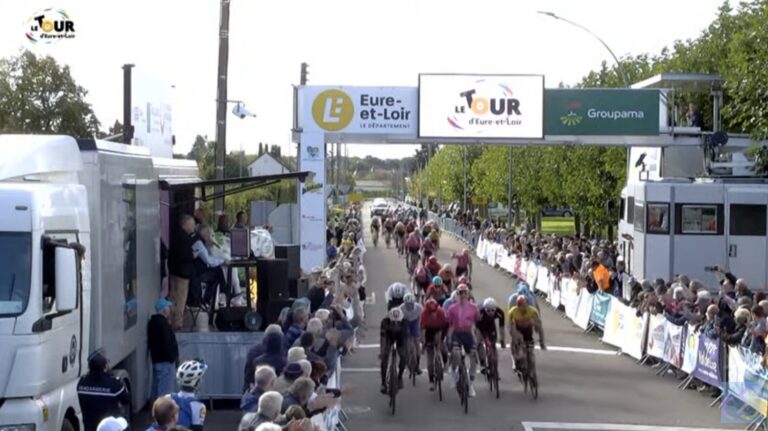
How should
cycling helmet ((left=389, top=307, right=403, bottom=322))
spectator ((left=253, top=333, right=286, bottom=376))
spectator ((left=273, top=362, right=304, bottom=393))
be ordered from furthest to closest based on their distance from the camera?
cycling helmet ((left=389, top=307, right=403, bottom=322)) → spectator ((left=253, top=333, right=286, bottom=376)) → spectator ((left=273, top=362, right=304, bottom=393))

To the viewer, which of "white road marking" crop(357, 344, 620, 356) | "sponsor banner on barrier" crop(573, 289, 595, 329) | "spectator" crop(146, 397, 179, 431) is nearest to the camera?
"spectator" crop(146, 397, 179, 431)

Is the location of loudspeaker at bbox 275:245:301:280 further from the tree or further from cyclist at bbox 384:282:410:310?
the tree

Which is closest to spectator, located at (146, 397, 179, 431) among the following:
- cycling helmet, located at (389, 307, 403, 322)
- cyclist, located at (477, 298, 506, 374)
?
cycling helmet, located at (389, 307, 403, 322)

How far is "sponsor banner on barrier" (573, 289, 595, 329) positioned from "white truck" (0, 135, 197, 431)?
13255 mm

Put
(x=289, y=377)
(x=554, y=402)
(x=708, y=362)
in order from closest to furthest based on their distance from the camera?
(x=289, y=377)
(x=554, y=402)
(x=708, y=362)

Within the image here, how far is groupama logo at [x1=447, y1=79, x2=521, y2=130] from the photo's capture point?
30.6 meters

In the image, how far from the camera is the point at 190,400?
31.1 feet

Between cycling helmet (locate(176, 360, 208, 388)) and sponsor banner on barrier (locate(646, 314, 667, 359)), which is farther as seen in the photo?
sponsor banner on barrier (locate(646, 314, 667, 359))

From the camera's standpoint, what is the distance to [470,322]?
16.7 meters

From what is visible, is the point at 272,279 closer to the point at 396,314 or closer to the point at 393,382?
the point at 396,314

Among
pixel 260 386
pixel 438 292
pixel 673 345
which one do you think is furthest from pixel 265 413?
pixel 673 345

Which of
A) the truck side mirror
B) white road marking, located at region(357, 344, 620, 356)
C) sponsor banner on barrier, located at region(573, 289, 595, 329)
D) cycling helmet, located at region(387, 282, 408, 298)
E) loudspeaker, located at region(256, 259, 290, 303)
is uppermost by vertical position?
the truck side mirror

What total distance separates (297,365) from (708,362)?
29.6 ft

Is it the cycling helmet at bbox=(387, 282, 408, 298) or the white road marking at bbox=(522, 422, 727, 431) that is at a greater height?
the cycling helmet at bbox=(387, 282, 408, 298)
